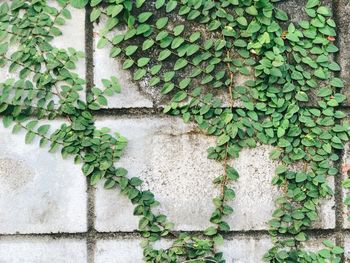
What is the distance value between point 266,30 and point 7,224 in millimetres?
1123

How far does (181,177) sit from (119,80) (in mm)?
402

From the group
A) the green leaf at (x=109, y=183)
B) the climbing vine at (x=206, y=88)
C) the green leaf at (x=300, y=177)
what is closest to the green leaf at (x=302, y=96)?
the climbing vine at (x=206, y=88)

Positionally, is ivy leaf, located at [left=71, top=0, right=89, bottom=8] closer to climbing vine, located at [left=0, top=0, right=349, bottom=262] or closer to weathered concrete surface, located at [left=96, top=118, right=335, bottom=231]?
climbing vine, located at [left=0, top=0, right=349, bottom=262]

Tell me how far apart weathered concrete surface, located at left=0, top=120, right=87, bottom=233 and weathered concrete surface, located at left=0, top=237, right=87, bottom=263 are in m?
0.04

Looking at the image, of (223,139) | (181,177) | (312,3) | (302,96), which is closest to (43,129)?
(181,177)

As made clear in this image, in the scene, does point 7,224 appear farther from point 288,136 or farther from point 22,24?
point 288,136

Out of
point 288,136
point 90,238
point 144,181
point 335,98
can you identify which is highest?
point 335,98

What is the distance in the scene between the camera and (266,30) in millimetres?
2062

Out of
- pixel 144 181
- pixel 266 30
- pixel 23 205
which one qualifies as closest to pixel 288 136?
pixel 266 30

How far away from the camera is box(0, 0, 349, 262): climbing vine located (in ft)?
6.77

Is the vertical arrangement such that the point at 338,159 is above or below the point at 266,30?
below

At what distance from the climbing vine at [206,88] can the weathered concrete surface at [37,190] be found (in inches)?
2.0

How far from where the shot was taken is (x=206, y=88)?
6.89 feet

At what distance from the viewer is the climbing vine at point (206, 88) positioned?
2062mm
